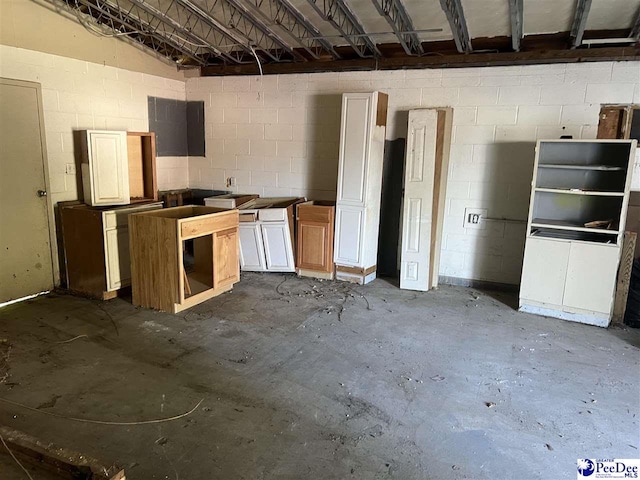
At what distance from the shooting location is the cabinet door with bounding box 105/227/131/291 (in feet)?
14.8

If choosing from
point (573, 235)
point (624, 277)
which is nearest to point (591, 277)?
point (624, 277)

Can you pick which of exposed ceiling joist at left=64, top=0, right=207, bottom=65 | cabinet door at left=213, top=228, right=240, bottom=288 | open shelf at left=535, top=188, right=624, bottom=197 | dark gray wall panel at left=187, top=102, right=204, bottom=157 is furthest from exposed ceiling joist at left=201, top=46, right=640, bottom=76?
cabinet door at left=213, top=228, right=240, bottom=288

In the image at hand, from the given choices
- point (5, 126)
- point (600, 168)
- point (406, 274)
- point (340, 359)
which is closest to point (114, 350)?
point (340, 359)

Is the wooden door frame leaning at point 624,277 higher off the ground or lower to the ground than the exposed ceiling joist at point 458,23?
lower

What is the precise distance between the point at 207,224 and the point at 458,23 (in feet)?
10.4

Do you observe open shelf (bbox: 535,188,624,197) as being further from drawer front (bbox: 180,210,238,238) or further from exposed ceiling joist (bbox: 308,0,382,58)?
drawer front (bbox: 180,210,238,238)

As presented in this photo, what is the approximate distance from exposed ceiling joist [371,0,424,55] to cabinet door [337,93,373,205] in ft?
2.33

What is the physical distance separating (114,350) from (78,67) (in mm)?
3243

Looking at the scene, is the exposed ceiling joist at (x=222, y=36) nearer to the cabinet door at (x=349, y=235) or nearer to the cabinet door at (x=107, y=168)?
the cabinet door at (x=107, y=168)

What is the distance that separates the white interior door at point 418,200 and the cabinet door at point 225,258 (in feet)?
6.25

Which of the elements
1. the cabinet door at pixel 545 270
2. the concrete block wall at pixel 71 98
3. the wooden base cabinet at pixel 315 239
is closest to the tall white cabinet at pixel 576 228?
the cabinet door at pixel 545 270

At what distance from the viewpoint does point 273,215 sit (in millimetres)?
5434

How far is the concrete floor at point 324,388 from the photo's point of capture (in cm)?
236

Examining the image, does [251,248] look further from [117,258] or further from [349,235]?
[117,258]
